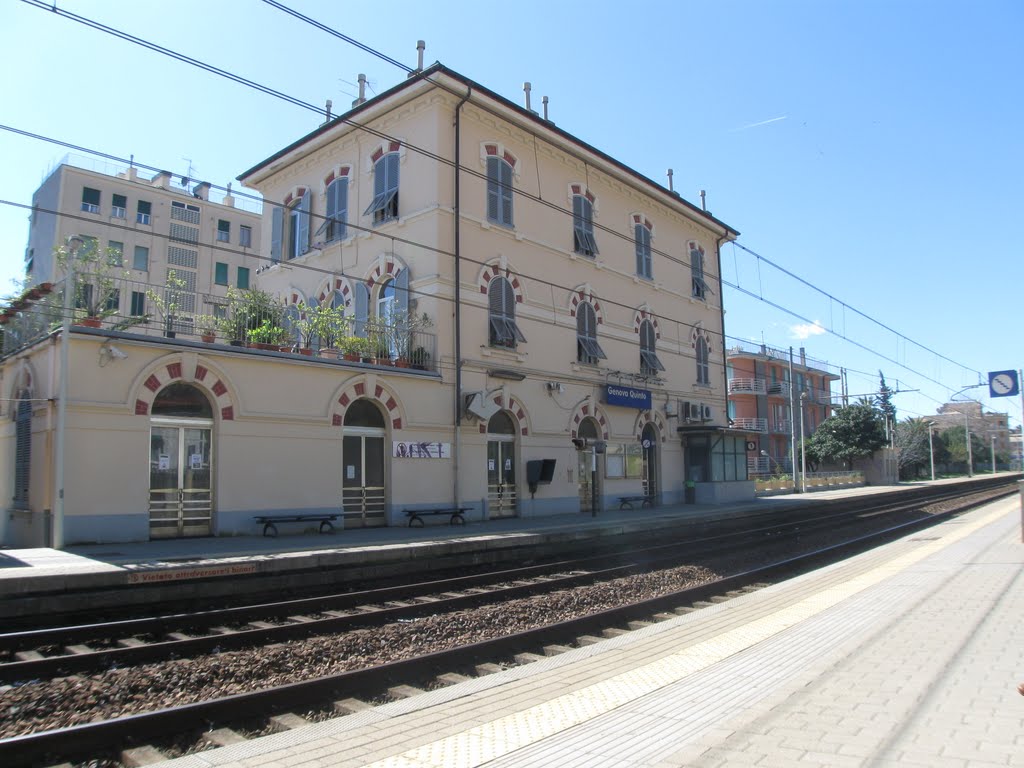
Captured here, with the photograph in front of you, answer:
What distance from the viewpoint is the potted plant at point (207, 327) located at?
54.9 feet

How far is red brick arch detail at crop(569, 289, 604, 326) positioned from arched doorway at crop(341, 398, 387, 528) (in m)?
8.76

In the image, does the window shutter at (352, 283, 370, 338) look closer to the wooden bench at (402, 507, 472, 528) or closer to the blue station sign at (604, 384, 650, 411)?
the wooden bench at (402, 507, 472, 528)

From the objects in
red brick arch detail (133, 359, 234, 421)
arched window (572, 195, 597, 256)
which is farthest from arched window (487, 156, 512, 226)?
red brick arch detail (133, 359, 234, 421)

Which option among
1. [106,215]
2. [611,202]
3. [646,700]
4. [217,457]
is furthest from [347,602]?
[106,215]

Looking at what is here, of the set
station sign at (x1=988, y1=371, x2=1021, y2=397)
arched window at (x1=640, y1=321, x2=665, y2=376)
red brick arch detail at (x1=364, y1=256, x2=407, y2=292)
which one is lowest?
station sign at (x1=988, y1=371, x2=1021, y2=397)

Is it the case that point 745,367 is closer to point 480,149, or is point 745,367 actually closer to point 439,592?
point 480,149

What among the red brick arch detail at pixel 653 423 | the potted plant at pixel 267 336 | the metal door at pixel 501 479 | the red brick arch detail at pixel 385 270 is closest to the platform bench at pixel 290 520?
the potted plant at pixel 267 336

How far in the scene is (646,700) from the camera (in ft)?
19.4


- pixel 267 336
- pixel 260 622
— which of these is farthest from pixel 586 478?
pixel 260 622

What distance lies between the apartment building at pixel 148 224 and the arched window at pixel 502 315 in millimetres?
23787

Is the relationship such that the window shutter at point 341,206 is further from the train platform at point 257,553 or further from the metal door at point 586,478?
the metal door at point 586,478

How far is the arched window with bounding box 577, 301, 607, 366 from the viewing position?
84.9ft

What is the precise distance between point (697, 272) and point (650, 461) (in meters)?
9.29

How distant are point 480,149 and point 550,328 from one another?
603cm
